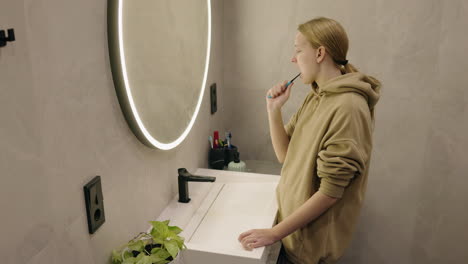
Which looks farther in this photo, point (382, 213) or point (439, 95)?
point (382, 213)

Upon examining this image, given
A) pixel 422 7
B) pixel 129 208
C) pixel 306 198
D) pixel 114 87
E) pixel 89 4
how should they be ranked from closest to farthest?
1. pixel 89 4
2. pixel 114 87
3. pixel 129 208
4. pixel 306 198
5. pixel 422 7

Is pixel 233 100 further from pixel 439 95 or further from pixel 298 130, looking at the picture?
pixel 439 95

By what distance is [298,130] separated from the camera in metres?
1.33

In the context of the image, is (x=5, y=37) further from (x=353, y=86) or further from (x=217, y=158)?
(x=217, y=158)

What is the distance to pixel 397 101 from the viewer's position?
71.9 inches

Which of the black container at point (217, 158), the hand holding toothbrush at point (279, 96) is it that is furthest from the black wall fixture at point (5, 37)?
the black container at point (217, 158)

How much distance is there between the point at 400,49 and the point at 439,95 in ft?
0.86

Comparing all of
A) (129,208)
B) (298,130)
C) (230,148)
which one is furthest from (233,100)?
(129,208)

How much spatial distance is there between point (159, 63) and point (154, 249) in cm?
52

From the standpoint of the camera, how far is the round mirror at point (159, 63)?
3.24 ft

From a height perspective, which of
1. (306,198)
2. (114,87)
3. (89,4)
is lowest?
(306,198)

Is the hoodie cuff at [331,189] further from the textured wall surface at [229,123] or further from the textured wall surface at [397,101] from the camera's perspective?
the textured wall surface at [397,101]

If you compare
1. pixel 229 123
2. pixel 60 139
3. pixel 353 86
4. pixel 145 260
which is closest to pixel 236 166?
pixel 229 123

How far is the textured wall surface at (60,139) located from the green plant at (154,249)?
5 centimetres
